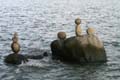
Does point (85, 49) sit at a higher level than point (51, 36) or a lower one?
lower

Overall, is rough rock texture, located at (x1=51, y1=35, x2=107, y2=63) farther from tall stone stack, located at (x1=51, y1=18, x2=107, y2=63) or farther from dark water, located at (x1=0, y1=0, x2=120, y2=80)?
dark water, located at (x1=0, y1=0, x2=120, y2=80)

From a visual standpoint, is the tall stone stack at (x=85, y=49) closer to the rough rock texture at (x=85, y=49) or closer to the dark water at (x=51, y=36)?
the rough rock texture at (x=85, y=49)

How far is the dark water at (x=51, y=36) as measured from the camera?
28969 millimetres

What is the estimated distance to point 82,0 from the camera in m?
90.8

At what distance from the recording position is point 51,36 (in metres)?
43.5

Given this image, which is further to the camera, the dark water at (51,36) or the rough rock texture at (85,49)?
the rough rock texture at (85,49)

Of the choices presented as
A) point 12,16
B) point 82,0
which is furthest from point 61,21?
point 82,0

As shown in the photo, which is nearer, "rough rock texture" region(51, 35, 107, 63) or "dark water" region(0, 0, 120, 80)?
"dark water" region(0, 0, 120, 80)

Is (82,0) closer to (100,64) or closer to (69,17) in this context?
(69,17)

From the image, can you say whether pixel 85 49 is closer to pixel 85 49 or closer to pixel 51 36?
pixel 85 49

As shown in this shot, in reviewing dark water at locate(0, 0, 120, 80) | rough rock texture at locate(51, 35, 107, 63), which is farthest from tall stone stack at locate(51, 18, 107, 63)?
dark water at locate(0, 0, 120, 80)

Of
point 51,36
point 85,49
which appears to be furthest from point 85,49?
point 51,36

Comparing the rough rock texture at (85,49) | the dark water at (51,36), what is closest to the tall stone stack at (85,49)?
the rough rock texture at (85,49)

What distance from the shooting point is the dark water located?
2897 cm
